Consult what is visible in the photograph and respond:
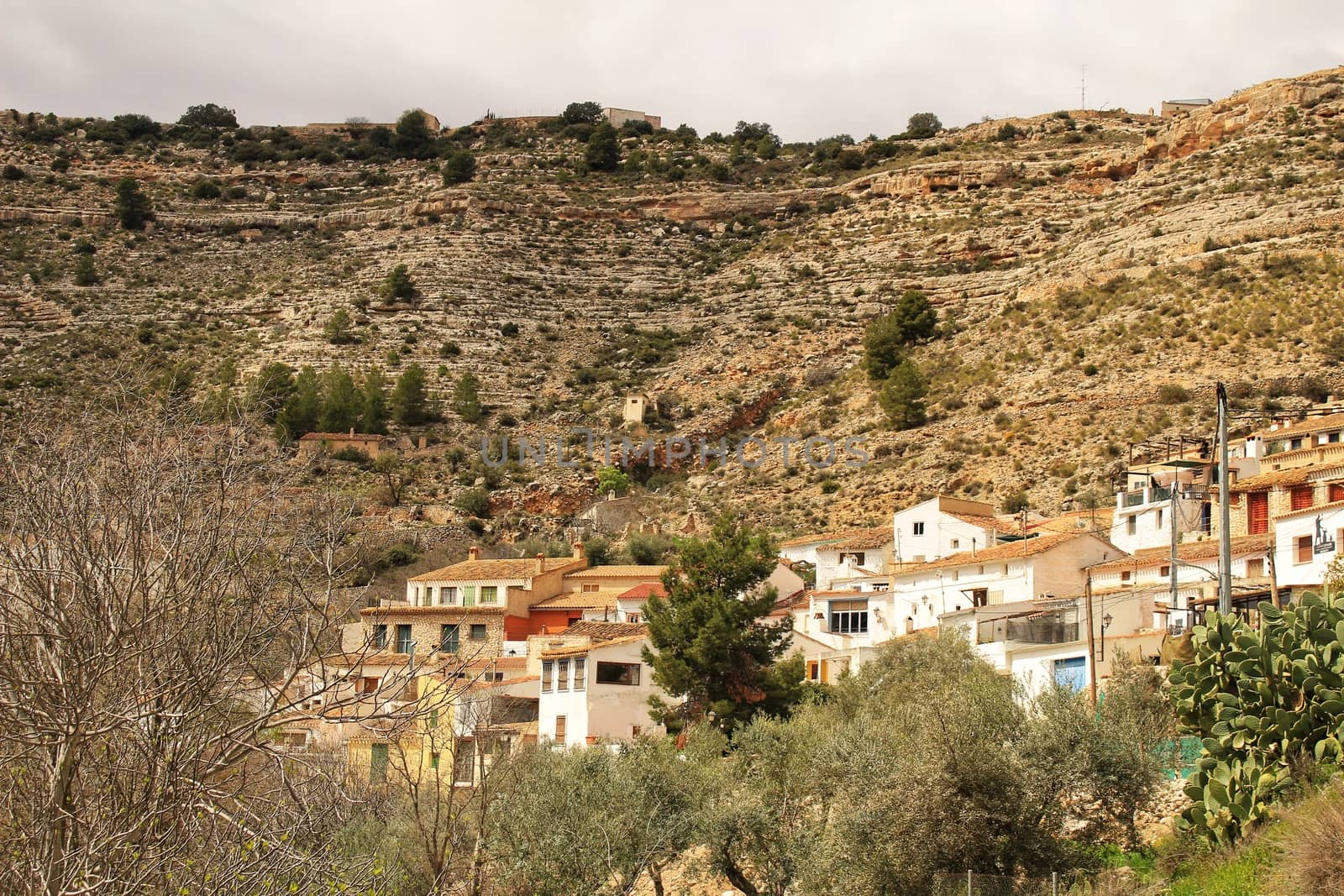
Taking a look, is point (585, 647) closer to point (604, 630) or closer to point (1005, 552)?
point (604, 630)

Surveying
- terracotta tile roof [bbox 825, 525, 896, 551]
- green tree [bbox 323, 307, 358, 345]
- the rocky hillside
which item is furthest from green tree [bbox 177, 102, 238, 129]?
terracotta tile roof [bbox 825, 525, 896, 551]

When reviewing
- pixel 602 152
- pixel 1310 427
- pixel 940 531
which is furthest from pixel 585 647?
pixel 602 152

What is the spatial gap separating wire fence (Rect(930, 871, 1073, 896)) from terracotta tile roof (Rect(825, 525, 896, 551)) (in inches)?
1067

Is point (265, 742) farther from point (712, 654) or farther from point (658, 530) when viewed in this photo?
point (658, 530)

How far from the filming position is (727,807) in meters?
26.5

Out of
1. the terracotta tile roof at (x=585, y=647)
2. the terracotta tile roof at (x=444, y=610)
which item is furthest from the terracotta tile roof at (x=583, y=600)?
the terracotta tile roof at (x=585, y=647)

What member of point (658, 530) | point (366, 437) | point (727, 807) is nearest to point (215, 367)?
point (366, 437)

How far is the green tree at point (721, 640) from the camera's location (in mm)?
35281

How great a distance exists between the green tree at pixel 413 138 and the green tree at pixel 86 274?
32.6 meters

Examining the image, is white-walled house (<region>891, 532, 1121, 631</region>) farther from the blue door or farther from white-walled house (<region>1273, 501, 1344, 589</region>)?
the blue door

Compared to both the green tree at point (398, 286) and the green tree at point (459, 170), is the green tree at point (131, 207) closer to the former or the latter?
the green tree at point (459, 170)

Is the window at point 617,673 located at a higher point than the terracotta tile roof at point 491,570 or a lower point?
lower

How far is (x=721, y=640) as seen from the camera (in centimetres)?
3578

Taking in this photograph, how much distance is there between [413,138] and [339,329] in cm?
4543
